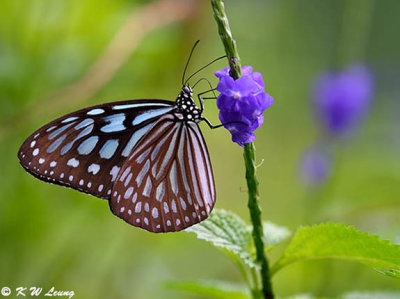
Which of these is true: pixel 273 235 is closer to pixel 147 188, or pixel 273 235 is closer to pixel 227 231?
pixel 227 231

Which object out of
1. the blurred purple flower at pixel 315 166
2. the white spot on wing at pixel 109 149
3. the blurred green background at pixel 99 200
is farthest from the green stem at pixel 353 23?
the white spot on wing at pixel 109 149

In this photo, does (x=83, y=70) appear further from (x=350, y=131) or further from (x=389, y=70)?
(x=389, y=70)

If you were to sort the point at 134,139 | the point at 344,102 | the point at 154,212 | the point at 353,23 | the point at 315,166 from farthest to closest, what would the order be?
the point at 315,166 < the point at 344,102 < the point at 353,23 < the point at 134,139 < the point at 154,212

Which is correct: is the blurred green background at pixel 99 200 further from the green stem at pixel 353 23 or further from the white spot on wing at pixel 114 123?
the white spot on wing at pixel 114 123

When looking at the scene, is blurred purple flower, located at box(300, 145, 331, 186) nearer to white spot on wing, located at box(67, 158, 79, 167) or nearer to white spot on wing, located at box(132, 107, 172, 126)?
white spot on wing, located at box(132, 107, 172, 126)

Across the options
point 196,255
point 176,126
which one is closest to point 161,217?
point 176,126

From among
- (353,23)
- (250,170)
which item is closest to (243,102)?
(250,170)
